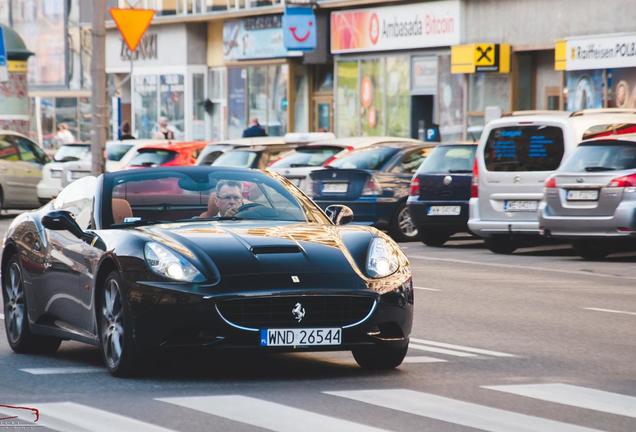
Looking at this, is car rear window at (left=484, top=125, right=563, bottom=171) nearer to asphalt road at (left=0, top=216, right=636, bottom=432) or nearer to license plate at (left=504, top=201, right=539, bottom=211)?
license plate at (left=504, top=201, right=539, bottom=211)

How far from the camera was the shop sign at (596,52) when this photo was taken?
1366 inches

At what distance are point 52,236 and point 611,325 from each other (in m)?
4.49

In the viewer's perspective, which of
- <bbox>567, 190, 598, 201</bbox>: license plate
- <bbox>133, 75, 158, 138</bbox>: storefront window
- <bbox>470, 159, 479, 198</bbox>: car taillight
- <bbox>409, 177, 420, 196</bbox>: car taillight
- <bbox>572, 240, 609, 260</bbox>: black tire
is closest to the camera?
<bbox>567, 190, 598, 201</bbox>: license plate

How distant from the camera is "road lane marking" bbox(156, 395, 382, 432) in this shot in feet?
26.8

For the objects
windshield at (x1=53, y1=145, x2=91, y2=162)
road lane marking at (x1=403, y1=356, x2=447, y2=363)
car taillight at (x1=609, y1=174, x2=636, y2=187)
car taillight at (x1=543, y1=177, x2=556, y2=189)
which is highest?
car taillight at (x1=609, y1=174, x2=636, y2=187)

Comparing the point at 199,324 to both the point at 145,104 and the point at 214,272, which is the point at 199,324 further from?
the point at 145,104

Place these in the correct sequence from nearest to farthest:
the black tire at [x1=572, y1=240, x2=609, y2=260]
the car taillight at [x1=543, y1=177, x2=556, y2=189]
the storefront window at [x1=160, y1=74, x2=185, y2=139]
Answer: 1. the car taillight at [x1=543, y1=177, x2=556, y2=189]
2. the black tire at [x1=572, y1=240, x2=609, y2=260]
3. the storefront window at [x1=160, y1=74, x2=185, y2=139]

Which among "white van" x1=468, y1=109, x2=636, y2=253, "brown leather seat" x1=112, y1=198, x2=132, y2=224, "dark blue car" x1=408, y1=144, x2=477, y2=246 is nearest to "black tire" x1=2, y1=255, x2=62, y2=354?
"brown leather seat" x1=112, y1=198, x2=132, y2=224

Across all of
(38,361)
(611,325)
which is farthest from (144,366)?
(611,325)

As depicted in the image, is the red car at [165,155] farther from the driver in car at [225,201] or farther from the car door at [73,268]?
the driver in car at [225,201]

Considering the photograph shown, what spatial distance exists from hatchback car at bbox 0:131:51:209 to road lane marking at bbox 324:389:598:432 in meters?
26.5

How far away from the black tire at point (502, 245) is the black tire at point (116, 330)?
13710 millimetres

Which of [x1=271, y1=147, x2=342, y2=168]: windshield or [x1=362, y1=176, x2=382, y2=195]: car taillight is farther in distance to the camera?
[x1=271, y1=147, x2=342, y2=168]: windshield

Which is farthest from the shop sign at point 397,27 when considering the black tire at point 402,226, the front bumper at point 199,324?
the front bumper at point 199,324
